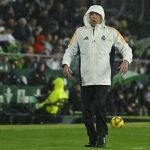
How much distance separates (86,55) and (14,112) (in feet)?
39.2

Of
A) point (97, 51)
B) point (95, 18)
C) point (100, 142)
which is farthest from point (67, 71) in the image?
point (100, 142)

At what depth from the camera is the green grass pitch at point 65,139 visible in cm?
1348

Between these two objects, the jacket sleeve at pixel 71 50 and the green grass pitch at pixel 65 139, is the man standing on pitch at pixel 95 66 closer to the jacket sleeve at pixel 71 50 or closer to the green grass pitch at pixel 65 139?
the jacket sleeve at pixel 71 50

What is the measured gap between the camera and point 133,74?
29.5m

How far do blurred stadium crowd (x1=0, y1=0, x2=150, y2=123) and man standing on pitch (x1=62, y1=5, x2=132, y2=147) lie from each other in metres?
12.0

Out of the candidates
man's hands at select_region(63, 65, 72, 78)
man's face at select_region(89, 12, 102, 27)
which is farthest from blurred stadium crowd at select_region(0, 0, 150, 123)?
man's face at select_region(89, 12, 102, 27)

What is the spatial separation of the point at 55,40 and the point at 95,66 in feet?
57.4

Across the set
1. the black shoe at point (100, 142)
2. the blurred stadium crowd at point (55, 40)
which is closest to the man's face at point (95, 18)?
the black shoe at point (100, 142)

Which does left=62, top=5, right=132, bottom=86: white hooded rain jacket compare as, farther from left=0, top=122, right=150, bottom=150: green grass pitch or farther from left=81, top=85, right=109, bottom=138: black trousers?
left=0, top=122, right=150, bottom=150: green grass pitch

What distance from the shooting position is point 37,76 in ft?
85.4

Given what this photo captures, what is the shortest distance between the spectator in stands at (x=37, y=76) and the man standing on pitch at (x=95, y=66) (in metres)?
12.5

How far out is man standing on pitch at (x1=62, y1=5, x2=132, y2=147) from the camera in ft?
43.3

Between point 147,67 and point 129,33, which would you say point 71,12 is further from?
point 147,67

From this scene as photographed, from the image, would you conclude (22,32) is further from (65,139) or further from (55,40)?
(65,139)
